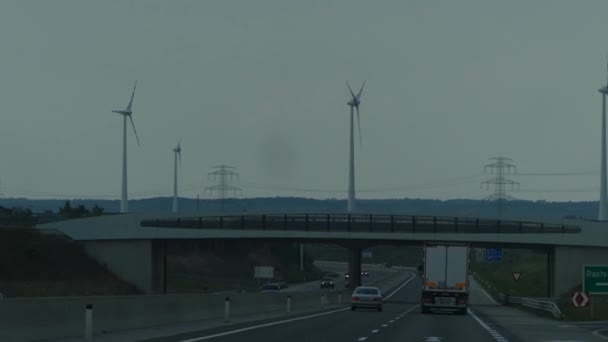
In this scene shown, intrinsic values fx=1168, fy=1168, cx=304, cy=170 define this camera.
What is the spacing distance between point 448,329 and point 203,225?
2224 inches

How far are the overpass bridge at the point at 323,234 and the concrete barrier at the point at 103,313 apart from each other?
134 feet

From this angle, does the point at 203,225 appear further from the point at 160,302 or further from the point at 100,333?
the point at 100,333

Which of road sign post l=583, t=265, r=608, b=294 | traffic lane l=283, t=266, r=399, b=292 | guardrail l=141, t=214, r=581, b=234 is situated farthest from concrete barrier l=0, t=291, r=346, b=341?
traffic lane l=283, t=266, r=399, b=292

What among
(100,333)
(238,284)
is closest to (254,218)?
(238,284)

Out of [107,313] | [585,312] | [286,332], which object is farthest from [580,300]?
[107,313]

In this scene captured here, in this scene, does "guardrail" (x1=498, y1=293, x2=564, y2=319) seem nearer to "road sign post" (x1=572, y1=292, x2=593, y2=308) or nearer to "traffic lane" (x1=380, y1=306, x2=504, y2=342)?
"road sign post" (x1=572, y1=292, x2=593, y2=308)

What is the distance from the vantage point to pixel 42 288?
72000mm

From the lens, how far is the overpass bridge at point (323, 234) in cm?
8512

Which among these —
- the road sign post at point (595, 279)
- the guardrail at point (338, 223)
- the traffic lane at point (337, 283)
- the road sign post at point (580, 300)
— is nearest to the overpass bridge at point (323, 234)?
the guardrail at point (338, 223)

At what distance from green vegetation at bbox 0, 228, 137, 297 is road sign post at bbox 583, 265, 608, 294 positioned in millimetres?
32856

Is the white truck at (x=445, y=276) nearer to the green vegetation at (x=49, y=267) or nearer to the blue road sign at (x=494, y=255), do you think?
the green vegetation at (x=49, y=267)

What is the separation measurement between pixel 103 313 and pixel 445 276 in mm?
30244

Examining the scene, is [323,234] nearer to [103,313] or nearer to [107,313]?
[107,313]

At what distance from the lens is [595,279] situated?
53.0 meters
